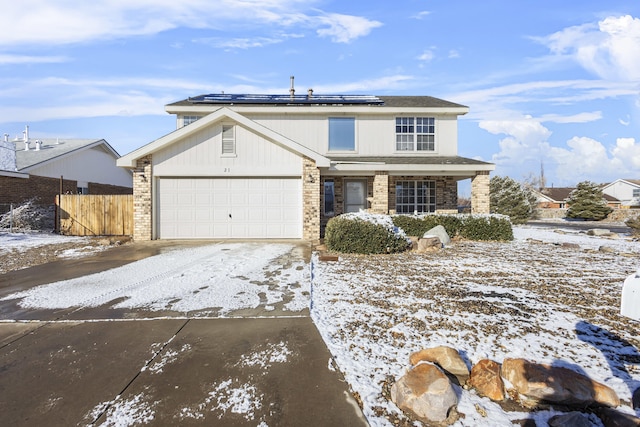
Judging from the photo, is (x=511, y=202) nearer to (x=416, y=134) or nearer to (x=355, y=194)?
(x=416, y=134)

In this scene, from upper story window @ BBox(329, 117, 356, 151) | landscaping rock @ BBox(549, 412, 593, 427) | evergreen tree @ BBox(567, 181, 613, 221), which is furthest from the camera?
evergreen tree @ BBox(567, 181, 613, 221)

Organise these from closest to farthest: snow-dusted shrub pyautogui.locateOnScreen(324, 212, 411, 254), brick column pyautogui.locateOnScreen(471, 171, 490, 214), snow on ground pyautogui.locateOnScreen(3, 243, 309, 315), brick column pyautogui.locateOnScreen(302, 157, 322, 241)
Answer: snow on ground pyautogui.locateOnScreen(3, 243, 309, 315), snow-dusted shrub pyautogui.locateOnScreen(324, 212, 411, 254), brick column pyautogui.locateOnScreen(302, 157, 322, 241), brick column pyautogui.locateOnScreen(471, 171, 490, 214)

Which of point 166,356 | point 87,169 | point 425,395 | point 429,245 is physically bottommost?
point 166,356

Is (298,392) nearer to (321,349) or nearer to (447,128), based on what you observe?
(321,349)

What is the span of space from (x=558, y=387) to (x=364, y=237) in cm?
662

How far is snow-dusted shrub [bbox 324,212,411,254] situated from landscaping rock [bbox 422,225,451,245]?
203 centimetres

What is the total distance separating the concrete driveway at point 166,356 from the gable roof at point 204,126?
6237 mm

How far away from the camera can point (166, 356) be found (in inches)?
132

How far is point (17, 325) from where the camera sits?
167 inches

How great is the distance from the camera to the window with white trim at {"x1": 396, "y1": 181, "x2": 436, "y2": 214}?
50.3ft

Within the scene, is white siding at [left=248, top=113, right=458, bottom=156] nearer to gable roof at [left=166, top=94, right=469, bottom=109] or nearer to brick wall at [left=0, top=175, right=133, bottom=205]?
gable roof at [left=166, top=94, right=469, bottom=109]

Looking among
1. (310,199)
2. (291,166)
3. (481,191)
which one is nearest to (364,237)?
(310,199)

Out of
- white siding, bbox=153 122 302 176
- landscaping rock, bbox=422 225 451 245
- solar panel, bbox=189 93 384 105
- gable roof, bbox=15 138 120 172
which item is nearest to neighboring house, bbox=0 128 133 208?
gable roof, bbox=15 138 120 172

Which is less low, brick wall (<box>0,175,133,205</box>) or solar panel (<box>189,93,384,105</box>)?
solar panel (<box>189,93,384,105</box>)
